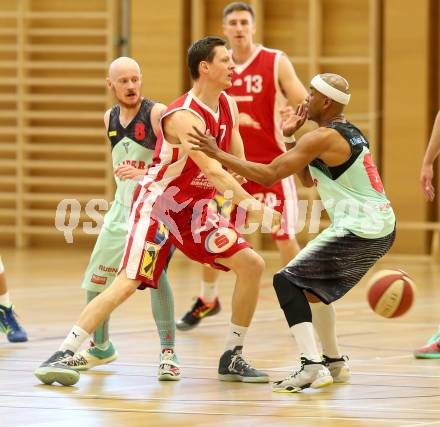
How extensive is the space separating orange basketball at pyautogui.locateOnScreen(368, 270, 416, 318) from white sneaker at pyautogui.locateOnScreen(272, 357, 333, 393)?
456 millimetres

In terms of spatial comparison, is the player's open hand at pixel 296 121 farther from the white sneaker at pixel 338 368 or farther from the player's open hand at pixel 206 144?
the white sneaker at pixel 338 368

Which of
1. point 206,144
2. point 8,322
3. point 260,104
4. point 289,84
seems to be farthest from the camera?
point 260,104

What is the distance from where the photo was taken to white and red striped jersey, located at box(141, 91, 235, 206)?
6.26 metres

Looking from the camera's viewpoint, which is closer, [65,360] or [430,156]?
[65,360]

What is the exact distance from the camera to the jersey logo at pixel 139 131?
22.0 ft

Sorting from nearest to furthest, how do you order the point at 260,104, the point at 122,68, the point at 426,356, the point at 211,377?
the point at 211,377 < the point at 122,68 < the point at 426,356 < the point at 260,104

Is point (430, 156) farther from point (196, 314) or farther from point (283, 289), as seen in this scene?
point (196, 314)

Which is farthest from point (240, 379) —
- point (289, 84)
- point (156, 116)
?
point (289, 84)

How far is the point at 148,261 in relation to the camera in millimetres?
6184

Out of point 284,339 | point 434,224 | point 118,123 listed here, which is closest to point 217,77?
point 118,123

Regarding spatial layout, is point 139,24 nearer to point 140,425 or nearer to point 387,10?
point 387,10

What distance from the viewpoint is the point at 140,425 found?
5.00 metres

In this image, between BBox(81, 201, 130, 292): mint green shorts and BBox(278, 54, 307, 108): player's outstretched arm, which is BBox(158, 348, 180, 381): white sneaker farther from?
BBox(278, 54, 307, 108): player's outstretched arm

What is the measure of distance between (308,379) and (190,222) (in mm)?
1067
